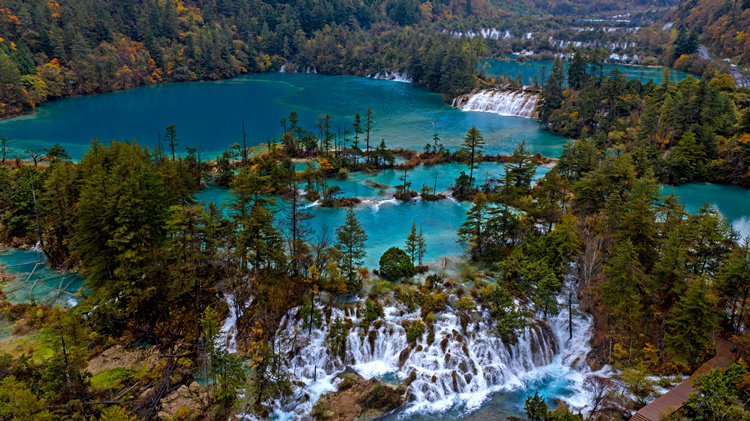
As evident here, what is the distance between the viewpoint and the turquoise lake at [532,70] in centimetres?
12597

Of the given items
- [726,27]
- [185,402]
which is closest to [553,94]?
[726,27]

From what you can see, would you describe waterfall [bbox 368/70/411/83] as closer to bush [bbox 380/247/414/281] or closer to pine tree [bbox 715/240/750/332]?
bush [bbox 380/247/414/281]

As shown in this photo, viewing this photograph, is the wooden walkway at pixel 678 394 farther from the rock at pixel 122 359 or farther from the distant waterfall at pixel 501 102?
the distant waterfall at pixel 501 102

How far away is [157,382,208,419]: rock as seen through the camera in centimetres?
2431

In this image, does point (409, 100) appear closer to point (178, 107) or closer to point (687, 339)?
point (178, 107)

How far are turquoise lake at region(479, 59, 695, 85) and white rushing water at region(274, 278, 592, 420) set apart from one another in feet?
339

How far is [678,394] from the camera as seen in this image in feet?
79.9

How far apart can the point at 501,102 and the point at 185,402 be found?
91650mm

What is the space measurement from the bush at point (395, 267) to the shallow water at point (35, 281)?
2345 cm

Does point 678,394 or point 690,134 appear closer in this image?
point 678,394

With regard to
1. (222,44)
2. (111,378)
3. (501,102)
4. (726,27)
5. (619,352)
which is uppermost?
(726,27)

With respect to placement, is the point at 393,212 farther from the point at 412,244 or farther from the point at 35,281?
the point at 35,281

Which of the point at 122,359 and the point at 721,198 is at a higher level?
the point at 721,198

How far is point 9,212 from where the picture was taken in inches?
1699
